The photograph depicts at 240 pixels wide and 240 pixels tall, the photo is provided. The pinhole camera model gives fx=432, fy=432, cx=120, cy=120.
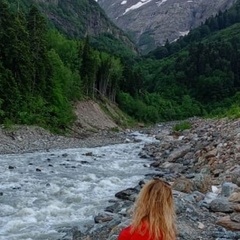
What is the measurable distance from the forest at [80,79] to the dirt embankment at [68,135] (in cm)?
195

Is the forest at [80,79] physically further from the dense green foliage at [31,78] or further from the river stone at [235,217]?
the river stone at [235,217]

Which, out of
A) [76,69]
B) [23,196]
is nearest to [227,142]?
[23,196]

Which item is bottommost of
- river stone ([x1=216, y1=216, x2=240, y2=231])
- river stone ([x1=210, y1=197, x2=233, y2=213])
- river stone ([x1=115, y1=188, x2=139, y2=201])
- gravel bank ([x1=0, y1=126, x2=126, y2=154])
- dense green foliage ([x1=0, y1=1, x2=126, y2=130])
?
river stone ([x1=216, y1=216, x2=240, y2=231])

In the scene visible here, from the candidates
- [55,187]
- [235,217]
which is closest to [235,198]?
[235,217]

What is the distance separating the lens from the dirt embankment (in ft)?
114

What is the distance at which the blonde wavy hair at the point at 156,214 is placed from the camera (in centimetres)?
443

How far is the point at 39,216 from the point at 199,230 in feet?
18.5

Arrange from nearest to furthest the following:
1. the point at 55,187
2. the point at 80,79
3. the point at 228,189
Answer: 1. the point at 228,189
2. the point at 55,187
3. the point at 80,79

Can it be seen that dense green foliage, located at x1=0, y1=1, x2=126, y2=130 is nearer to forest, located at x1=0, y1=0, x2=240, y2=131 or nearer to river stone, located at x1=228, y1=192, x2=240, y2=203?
forest, located at x1=0, y1=0, x2=240, y2=131

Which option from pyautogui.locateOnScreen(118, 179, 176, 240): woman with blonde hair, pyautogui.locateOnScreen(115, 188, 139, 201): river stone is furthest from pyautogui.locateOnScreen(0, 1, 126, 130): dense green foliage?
pyautogui.locateOnScreen(118, 179, 176, 240): woman with blonde hair

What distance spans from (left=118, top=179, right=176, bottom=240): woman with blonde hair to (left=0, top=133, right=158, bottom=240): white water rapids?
26.3 ft

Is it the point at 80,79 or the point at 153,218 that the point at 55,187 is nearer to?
the point at 153,218

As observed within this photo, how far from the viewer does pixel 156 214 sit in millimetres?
4477

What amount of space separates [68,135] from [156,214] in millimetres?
43358
